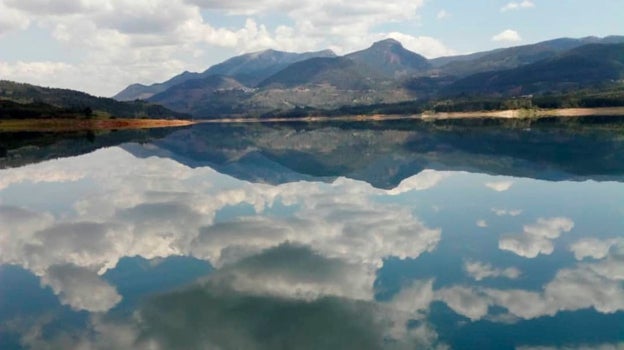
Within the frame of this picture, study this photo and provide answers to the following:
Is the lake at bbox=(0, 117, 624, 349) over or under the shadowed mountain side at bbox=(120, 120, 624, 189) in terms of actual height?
over

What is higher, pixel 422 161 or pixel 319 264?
pixel 319 264

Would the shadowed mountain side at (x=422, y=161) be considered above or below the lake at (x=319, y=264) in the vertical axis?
below

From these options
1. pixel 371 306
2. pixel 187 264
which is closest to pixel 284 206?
pixel 187 264

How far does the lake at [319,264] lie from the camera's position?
20.8 metres

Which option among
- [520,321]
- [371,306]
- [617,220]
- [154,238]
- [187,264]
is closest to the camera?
[520,321]

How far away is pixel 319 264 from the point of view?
29.3 m

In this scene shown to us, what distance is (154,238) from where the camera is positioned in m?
36.7

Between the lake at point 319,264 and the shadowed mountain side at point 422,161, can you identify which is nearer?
the lake at point 319,264

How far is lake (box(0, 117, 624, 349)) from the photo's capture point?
20.8 m

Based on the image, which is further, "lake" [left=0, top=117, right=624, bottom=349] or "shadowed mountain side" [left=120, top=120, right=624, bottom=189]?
"shadowed mountain side" [left=120, top=120, right=624, bottom=189]

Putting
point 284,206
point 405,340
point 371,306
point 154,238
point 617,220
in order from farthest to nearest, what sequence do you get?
point 284,206
point 617,220
point 154,238
point 371,306
point 405,340

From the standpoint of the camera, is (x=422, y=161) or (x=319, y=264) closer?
(x=319, y=264)

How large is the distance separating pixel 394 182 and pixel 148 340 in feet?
146

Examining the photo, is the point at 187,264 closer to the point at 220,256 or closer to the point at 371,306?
the point at 220,256
